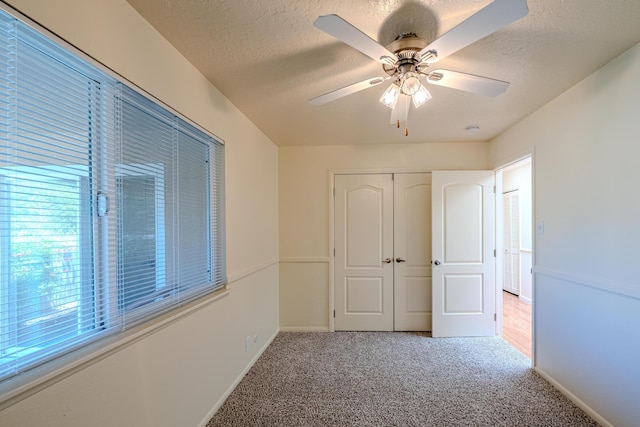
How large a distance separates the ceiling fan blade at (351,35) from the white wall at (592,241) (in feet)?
5.04

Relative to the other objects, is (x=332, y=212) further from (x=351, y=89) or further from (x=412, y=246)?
(x=351, y=89)

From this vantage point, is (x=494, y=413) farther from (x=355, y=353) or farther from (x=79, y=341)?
(x=79, y=341)

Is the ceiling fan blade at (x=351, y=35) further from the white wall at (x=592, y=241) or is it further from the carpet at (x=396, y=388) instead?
the carpet at (x=396, y=388)

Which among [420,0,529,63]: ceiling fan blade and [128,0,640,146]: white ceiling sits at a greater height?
[128,0,640,146]: white ceiling

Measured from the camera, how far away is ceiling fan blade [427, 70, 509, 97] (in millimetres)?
1527

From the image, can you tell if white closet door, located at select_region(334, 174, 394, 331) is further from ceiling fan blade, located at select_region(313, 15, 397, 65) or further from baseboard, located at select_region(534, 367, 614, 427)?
ceiling fan blade, located at select_region(313, 15, 397, 65)

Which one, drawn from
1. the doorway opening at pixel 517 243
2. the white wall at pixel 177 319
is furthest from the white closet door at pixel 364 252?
the doorway opening at pixel 517 243

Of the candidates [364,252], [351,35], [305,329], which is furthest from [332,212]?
[351,35]

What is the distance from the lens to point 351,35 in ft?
3.98

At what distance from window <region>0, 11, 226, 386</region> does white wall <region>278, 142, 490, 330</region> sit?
A: 6.69 feet

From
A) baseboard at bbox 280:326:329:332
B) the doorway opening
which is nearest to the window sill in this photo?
baseboard at bbox 280:326:329:332

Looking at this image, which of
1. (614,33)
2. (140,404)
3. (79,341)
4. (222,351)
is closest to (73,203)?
(79,341)

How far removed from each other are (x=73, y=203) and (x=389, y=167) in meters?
3.19

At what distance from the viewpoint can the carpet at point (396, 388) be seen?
198 centimetres
